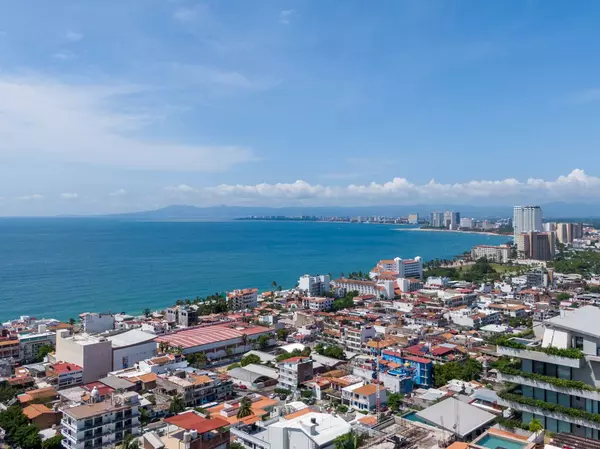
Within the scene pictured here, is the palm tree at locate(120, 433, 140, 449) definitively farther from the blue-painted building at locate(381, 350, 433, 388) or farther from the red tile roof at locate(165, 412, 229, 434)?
the blue-painted building at locate(381, 350, 433, 388)

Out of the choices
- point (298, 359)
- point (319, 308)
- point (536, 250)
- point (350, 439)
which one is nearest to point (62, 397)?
point (298, 359)

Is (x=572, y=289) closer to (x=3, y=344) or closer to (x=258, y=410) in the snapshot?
(x=258, y=410)

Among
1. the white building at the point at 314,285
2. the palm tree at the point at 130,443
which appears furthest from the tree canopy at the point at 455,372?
the white building at the point at 314,285

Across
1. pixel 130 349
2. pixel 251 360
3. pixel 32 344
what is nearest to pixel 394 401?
pixel 251 360

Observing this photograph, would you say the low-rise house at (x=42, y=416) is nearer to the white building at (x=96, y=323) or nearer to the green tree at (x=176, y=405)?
the green tree at (x=176, y=405)

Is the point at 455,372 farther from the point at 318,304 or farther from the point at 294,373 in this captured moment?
the point at 318,304

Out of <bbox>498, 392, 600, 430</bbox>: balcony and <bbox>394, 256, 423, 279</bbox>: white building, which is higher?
<bbox>498, 392, 600, 430</bbox>: balcony

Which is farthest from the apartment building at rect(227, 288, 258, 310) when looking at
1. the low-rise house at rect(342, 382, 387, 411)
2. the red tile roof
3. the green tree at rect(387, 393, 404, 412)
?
the red tile roof
